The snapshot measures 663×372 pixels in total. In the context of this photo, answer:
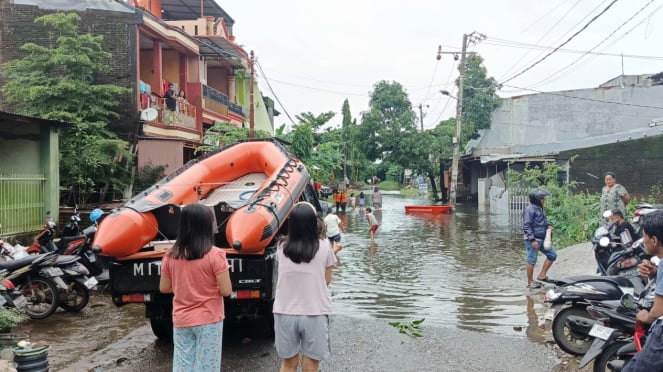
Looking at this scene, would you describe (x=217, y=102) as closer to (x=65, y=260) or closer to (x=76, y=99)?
(x=76, y=99)

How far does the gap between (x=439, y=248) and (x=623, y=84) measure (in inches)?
920

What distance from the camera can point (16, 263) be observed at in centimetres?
701

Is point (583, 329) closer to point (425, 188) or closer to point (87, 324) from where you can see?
point (87, 324)

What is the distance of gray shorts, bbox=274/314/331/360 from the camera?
154 inches

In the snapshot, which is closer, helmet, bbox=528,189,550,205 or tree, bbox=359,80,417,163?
helmet, bbox=528,189,550,205

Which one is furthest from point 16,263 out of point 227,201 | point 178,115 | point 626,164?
point 626,164

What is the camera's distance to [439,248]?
47.7ft

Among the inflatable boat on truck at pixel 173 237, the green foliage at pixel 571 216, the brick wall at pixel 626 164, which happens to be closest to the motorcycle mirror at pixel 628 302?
the inflatable boat on truck at pixel 173 237

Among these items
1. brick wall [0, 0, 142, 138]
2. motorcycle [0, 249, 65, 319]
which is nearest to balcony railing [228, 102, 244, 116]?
brick wall [0, 0, 142, 138]

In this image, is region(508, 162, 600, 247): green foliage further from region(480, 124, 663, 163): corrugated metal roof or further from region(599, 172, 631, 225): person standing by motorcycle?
region(480, 124, 663, 163): corrugated metal roof

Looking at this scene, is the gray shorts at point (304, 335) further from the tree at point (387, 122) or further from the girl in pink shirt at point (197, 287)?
the tree at point (387, 122)

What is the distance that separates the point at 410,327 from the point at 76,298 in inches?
180

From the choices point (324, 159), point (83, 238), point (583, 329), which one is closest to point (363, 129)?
point (324, 159)

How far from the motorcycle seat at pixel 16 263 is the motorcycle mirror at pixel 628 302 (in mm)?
6646
